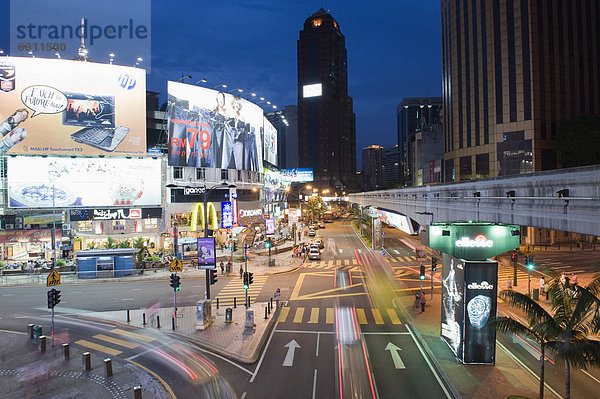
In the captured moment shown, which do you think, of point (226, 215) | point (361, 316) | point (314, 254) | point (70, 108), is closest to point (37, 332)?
point (361, 316)

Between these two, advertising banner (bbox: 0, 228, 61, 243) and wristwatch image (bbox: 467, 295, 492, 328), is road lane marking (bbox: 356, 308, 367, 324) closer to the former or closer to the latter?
wristwatch image (bbox: 467, 295, 492, 328)

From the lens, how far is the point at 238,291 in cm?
3025

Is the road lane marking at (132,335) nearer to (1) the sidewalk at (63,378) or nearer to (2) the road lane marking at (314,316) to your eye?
(1) the sidewalk at (63,378)

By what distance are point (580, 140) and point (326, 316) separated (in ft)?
165

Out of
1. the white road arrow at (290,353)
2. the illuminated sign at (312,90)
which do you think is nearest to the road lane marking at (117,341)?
the white road arrow at (290,353)

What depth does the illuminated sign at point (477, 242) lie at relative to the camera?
15.7 m

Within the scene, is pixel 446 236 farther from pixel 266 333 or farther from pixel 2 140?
pixel 2 140

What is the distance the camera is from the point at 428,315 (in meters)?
22.4

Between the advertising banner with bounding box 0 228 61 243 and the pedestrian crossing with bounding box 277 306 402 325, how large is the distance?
35745 millimetres

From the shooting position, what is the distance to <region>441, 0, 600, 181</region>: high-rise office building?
180ft

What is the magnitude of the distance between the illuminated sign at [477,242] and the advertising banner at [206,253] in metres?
15.0

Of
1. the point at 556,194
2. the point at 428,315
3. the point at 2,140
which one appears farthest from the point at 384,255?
the point at 2,140

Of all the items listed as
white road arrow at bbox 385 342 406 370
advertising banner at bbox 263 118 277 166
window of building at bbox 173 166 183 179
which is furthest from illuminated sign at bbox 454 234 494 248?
advertising banner at bbox 263 118 277 166

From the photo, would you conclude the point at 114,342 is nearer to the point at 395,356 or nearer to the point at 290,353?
the point at 290,353
